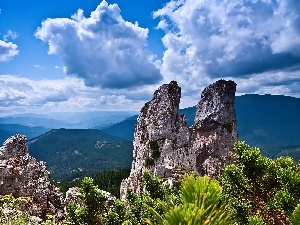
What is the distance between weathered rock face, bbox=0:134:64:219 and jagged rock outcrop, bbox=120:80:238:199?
4234cm

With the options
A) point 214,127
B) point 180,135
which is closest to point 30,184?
point 180,135

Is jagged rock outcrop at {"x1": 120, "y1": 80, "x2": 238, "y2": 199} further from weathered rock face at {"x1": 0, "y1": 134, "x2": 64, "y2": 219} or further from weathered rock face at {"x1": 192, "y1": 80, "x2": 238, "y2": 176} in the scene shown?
weathered rock face at {"x1": 0, "y1": 134, "x2": 64, "y2": 219}

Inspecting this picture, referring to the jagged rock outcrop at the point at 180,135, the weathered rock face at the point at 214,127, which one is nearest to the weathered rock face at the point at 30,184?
the jagged rock outcrop at the point at 180,135

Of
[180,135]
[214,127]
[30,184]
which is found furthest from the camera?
[214,127]

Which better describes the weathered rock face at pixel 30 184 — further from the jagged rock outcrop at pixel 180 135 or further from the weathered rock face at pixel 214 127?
the weathered rock face at pixel 214 127

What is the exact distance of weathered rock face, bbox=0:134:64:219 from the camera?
3803 centimetres

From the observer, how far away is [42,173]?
1772 inches

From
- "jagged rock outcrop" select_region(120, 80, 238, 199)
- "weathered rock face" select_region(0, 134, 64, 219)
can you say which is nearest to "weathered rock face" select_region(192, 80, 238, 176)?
"jagged rock outcrop" select_region(120, 80, 238, 199)

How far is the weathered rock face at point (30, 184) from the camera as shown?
38.0 m

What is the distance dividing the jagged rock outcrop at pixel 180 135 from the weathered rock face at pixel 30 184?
42345 mm

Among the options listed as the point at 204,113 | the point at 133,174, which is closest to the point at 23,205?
the point at 133,174

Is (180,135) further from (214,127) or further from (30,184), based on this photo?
(30,184)

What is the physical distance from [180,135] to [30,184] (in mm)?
66196

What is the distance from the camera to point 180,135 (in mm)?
101438
